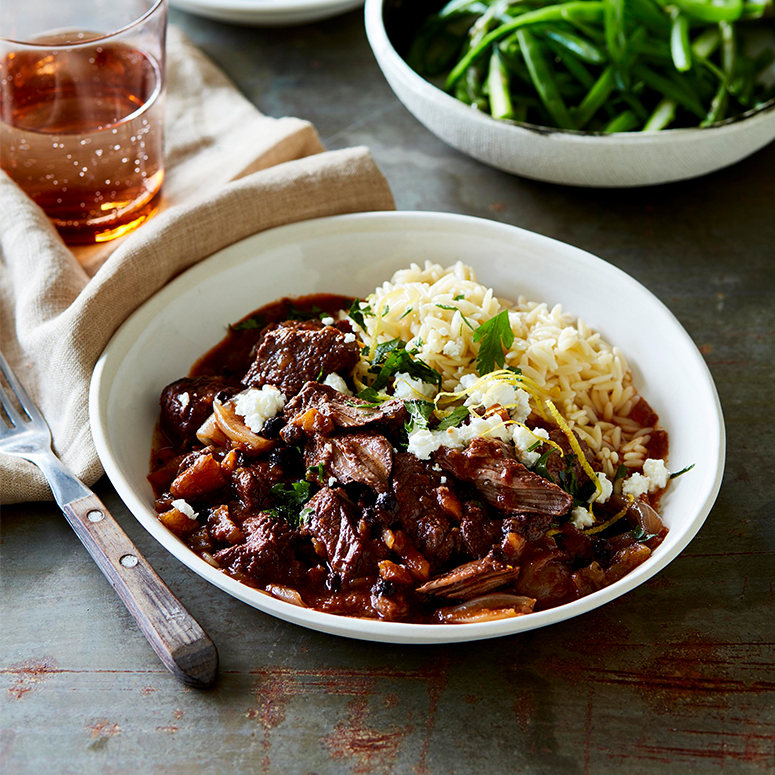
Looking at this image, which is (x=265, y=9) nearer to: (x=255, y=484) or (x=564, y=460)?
(x=255, y=484)

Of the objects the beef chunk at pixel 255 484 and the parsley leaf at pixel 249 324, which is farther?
the parsley leaf at pixel 249 324

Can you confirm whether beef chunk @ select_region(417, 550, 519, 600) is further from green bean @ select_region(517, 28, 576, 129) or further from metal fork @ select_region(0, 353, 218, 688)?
green bean @ select_region(517, 28, 576, 129)

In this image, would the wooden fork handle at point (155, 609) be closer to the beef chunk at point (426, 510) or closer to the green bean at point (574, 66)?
the beef chunk at point (426, 510)

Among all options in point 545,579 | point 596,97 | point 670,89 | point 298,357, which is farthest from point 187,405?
point 670,89

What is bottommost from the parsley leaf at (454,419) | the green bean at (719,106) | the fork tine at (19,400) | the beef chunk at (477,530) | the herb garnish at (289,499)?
the green bean at (719,106)

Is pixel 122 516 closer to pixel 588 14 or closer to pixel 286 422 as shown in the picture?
pixel 286 422

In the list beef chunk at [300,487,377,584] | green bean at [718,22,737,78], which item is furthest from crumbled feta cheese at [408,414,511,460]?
green bean at [718,22,737,78]

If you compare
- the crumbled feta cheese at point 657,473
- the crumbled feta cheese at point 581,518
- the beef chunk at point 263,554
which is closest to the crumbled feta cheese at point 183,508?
the beef chunk at point 263,554
